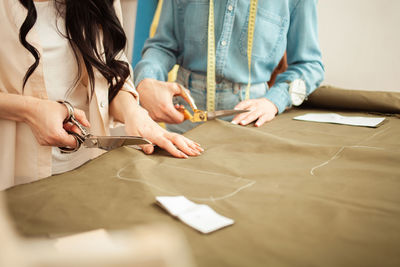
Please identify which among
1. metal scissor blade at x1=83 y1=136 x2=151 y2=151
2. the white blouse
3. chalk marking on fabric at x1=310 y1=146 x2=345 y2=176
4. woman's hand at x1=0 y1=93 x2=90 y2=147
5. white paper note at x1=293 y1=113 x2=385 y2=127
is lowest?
white paper note at x1=293 y1=113 x2=385 y2=127

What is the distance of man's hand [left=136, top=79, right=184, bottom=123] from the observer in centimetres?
129

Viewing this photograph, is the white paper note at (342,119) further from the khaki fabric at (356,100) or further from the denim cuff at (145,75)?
the denim cuff at (145,75)

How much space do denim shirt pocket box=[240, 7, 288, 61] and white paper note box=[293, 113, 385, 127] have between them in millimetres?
361

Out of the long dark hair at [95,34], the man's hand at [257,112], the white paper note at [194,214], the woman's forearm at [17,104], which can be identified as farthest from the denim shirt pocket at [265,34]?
the white paper note at [194,214]

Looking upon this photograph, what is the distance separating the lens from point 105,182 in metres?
0.74

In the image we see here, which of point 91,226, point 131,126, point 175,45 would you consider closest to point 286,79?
point 175,45

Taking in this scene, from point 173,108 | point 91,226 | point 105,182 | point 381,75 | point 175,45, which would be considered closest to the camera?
point 91,226

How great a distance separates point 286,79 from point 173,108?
1.98 ft

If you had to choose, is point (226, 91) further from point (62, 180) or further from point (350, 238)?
point (350, 238)

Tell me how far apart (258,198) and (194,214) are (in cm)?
15

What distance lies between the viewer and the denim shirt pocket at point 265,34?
1521 millimetres

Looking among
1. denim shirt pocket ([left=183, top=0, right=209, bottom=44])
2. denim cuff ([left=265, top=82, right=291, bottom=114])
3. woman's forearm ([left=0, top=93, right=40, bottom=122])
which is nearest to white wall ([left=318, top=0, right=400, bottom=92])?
denim cuff ([left=265, top=82, right=291, bottom=114])

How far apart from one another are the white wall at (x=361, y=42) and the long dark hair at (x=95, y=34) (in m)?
1.85

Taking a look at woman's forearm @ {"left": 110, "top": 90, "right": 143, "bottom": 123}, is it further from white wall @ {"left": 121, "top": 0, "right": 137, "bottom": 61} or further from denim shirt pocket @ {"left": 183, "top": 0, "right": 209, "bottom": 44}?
white wall @ {"left": 121, "top": 0, "right": 137, "bottom": 61}
